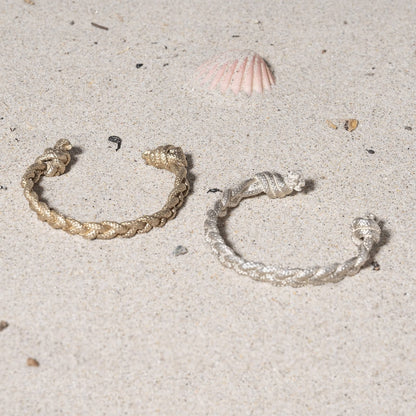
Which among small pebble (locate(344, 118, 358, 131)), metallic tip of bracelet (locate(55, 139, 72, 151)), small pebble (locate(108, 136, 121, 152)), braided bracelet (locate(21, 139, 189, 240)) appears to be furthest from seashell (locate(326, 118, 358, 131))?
metallic tip of bracelet (locate(55, 139, 72, 151))


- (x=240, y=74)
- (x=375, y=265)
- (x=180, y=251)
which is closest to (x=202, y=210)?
(x=180, y=251)

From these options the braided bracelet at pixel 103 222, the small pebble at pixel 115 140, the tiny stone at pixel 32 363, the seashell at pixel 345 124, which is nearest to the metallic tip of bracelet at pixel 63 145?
the braided bracelet at pixel 103 222

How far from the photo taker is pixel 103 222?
2102 millimetres

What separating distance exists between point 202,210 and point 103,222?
38 centimetres

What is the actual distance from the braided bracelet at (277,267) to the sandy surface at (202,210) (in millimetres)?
60

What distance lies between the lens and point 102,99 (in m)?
2.68

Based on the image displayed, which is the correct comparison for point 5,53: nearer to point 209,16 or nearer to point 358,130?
point 209,16

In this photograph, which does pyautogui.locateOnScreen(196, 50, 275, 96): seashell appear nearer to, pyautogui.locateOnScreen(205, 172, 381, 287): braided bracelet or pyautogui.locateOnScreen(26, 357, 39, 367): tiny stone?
pyautogui.locateOnScreen(205, 172, 381, 287): braided bracelet

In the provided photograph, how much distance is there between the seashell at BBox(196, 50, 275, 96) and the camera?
8.81ft

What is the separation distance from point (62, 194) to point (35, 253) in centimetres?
30

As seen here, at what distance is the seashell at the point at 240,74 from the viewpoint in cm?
269

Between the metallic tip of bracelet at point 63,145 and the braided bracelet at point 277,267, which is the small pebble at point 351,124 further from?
the metallic tip of bracelet at point 63,145

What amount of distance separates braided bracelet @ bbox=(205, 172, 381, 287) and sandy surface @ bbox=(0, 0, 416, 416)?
60mm

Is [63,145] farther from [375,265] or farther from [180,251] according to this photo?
[375,265]
